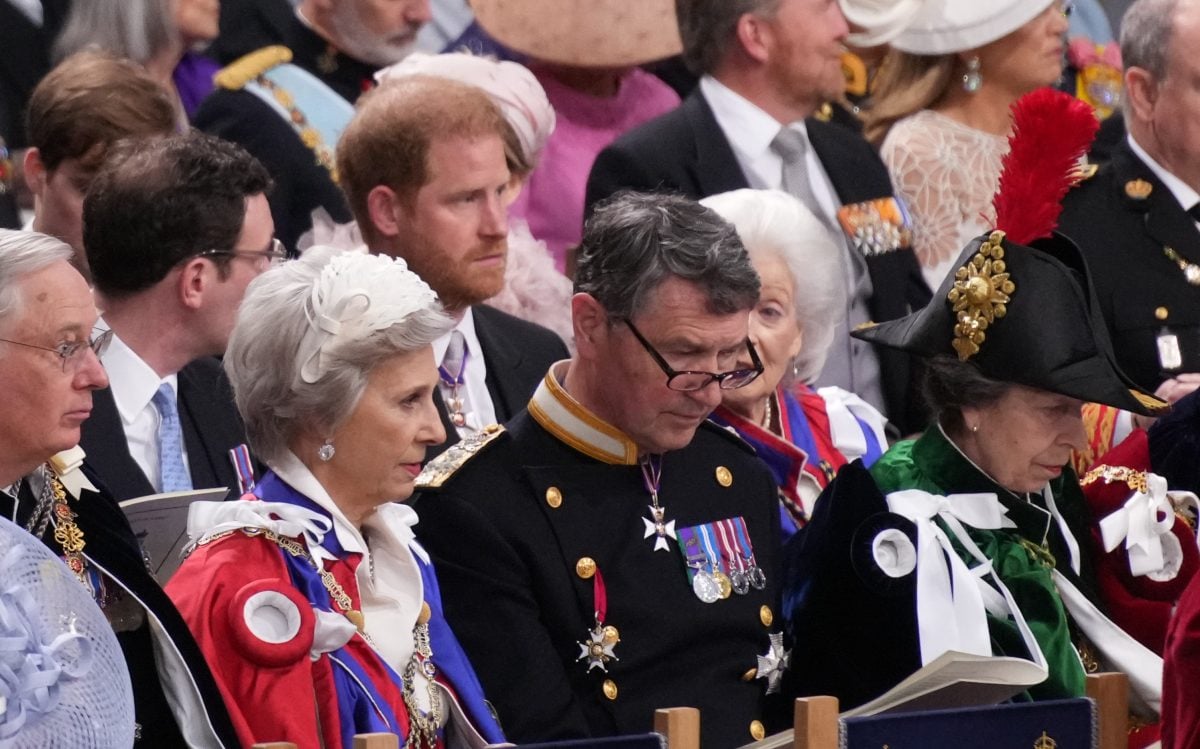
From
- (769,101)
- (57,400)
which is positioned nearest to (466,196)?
(769,101)

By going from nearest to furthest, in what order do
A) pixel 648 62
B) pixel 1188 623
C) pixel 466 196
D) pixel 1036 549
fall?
pixel 1188 623
pixel 1036 549
pixel 466 196
pixel 648 62

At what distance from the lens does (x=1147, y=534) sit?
14.5ft

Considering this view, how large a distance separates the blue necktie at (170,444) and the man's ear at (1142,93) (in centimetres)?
283

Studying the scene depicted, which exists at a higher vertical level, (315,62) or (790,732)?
(790,732)

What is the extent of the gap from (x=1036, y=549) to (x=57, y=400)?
1998mm

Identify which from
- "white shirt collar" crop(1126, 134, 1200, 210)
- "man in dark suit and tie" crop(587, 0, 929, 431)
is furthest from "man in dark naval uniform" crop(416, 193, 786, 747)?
"white shirt collar" crop(1126, 134, 1200, 210)

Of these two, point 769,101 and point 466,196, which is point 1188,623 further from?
point 769,101

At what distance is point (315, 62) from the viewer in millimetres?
5973

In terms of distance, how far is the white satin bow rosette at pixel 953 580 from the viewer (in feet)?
12.7

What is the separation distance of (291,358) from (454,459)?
478 millimetres

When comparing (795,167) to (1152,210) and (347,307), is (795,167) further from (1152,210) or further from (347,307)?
(347,307)

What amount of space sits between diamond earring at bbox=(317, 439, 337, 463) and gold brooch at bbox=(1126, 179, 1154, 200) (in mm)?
2880

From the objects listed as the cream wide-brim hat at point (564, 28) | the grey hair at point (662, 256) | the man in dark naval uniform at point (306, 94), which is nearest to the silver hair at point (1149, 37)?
the cream wide-brim hat at point (564, 28)

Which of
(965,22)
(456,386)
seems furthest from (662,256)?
(965,22)
